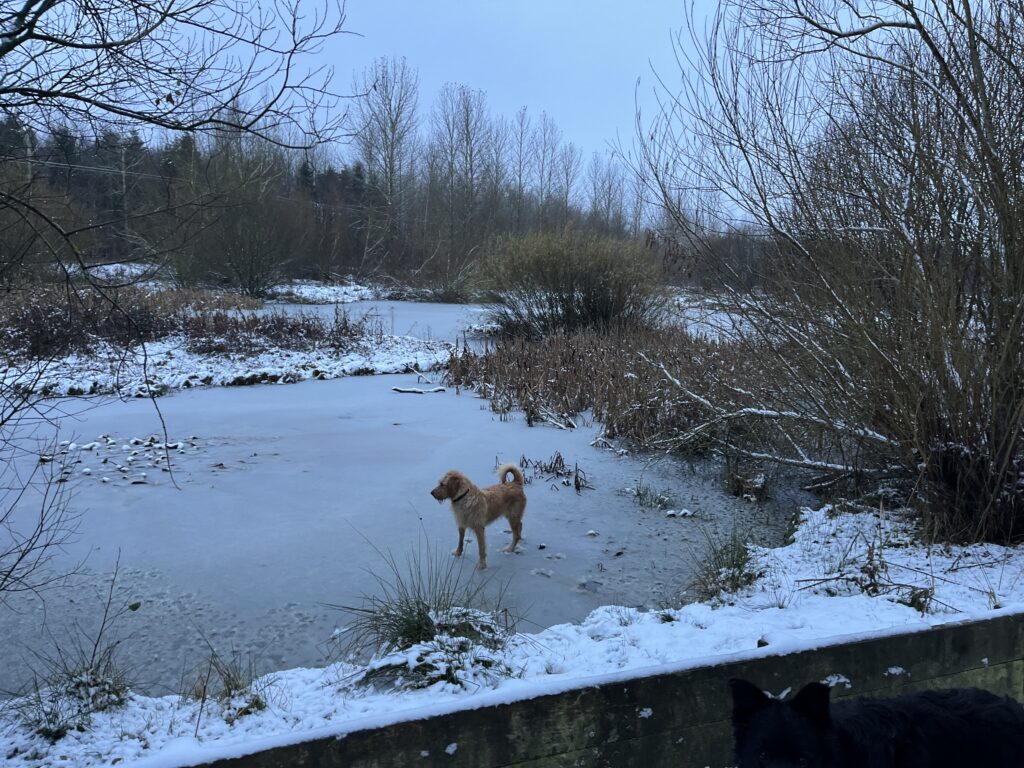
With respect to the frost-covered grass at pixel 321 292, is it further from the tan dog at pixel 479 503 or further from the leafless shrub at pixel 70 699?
the leafless shrub at pixel 70 699

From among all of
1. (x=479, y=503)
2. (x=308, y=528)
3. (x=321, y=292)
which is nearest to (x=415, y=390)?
(x=308, y=528)

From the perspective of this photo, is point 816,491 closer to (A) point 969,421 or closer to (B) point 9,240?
(A) point 969,421

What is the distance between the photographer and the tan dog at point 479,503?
5.20m

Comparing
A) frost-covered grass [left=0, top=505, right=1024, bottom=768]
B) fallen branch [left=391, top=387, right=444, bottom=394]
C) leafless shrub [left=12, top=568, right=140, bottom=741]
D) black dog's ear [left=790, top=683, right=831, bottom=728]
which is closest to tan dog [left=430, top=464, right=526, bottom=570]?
frost-covered grass [left=0, top=505, right=1024, bottom=768]

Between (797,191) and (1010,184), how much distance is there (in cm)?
137

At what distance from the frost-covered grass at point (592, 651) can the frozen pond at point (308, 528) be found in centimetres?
85

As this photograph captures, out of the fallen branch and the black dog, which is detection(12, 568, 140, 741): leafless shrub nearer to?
the black dog

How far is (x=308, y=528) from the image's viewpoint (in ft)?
19.7

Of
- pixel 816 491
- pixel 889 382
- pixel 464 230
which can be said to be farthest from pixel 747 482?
pixel 464 230

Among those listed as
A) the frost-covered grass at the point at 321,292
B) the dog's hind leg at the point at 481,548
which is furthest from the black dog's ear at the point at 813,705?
the frost-covered grass at the point at 321,292

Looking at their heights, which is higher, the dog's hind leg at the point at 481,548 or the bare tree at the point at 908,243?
the bare tree at the point at 908,243

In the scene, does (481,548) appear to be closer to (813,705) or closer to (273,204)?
(813,705)

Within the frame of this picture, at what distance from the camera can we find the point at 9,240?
11.5 ft

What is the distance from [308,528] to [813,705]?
496 centimetres
